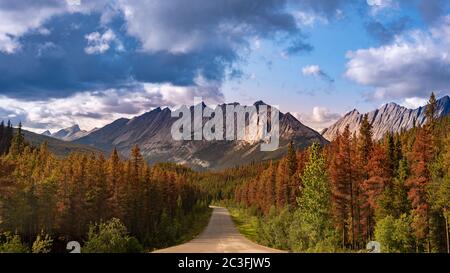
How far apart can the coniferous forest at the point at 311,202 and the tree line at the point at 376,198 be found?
0.14 meters

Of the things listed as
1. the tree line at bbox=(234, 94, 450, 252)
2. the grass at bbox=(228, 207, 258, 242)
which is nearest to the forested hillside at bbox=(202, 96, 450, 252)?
the tree line at bbox=(234, 94, 450, 252)

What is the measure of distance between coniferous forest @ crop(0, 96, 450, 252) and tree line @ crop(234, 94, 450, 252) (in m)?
0.14

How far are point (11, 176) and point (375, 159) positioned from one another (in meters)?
56.8

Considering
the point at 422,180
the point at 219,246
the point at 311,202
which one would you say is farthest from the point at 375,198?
the point at 219,246

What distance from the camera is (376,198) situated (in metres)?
58.0

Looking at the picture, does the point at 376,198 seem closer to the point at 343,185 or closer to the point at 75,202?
the point at 343,185

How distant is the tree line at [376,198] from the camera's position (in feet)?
149

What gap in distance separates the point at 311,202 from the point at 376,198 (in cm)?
1564

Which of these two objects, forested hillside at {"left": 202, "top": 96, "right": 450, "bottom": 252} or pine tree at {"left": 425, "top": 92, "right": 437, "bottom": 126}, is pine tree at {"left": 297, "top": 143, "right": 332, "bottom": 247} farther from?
pine tree at {"left": 425, "top": 92, "right": 437, "bottom": 126}

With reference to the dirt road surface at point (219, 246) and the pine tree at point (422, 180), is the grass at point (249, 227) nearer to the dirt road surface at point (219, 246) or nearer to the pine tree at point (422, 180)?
the dirt road surface at point (219, 246)

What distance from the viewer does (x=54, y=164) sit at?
100312 mm
